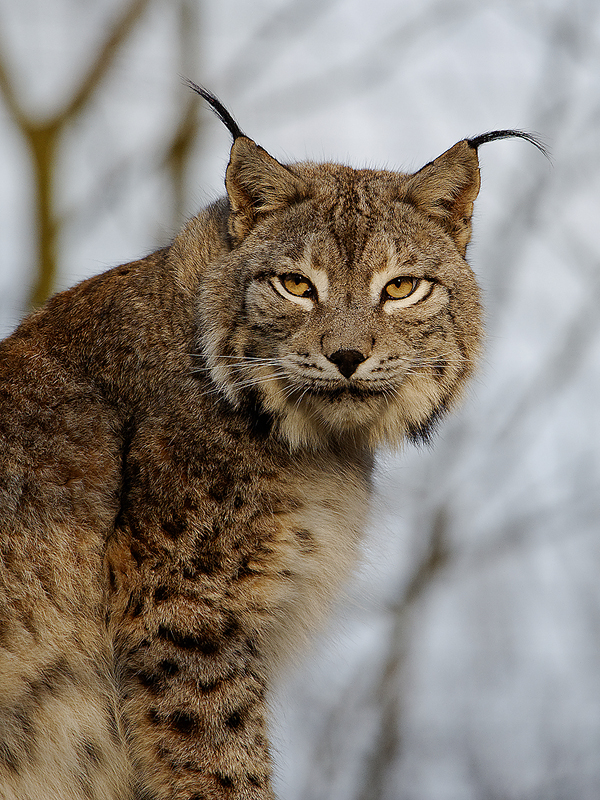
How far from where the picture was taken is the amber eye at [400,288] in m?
3.85

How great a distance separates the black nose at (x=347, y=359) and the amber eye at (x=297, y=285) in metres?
0.37

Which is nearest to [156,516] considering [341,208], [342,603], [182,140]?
[342,603]

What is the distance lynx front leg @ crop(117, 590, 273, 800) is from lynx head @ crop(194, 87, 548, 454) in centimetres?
86

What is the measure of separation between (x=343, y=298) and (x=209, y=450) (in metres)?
0.80

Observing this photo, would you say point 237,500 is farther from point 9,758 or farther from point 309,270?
point 9,758

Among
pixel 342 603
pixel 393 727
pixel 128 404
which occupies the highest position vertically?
pixel 128 404

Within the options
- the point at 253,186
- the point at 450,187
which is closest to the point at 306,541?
the point at 253,186

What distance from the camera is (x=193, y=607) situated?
3541 millimetres

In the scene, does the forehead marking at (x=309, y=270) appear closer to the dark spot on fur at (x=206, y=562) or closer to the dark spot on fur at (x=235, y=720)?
the dark spot on fur at (x=206, y=562)

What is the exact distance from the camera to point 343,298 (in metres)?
3.76

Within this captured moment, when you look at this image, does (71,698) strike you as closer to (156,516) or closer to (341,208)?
(156,516)

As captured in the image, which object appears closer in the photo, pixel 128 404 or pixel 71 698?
pixel 71 698

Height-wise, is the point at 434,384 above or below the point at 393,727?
above

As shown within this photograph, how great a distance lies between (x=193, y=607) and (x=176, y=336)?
1128 millimetres
